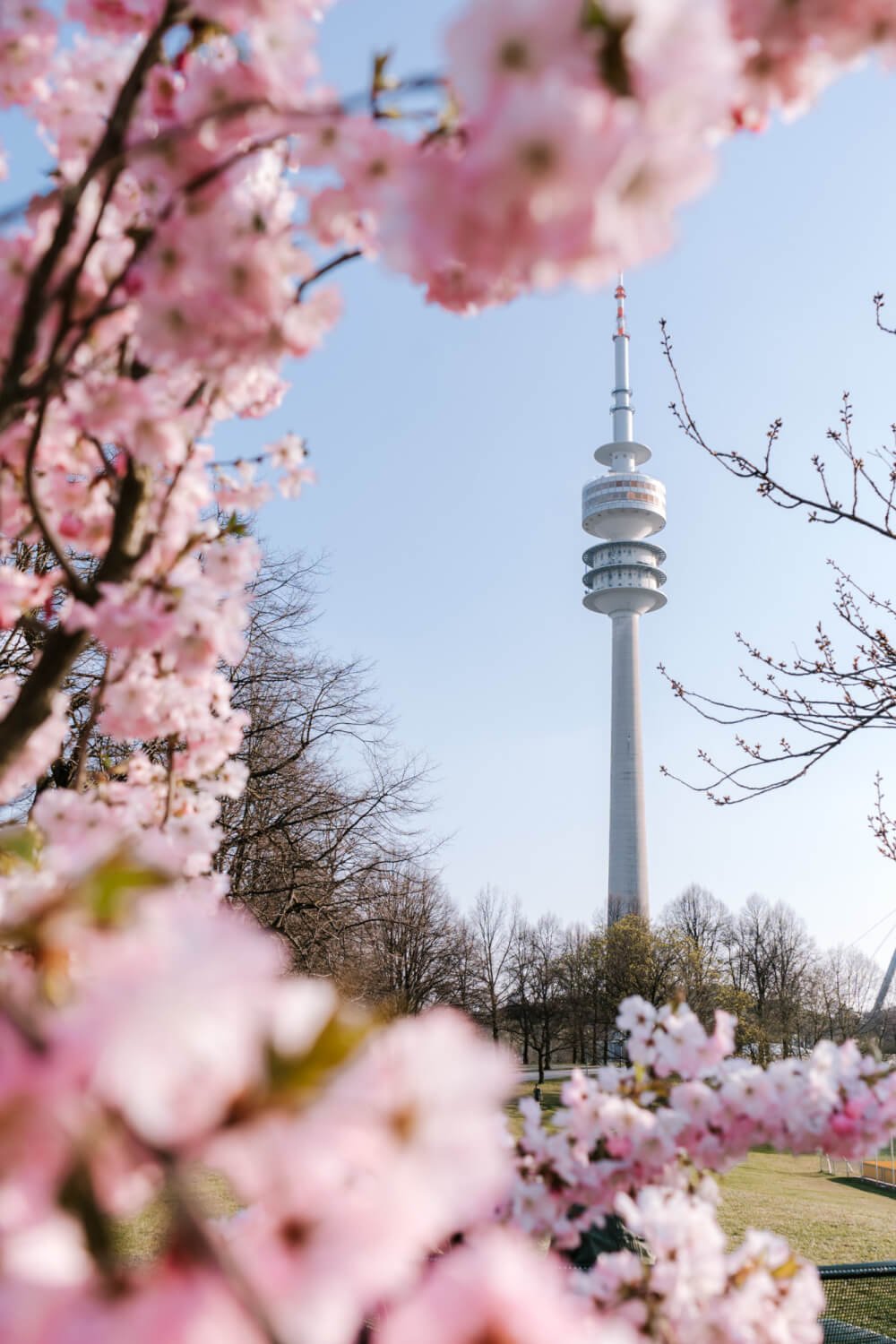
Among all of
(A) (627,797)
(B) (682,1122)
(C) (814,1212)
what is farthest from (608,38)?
(A) (627,797)

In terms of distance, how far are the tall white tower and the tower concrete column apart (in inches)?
2.1

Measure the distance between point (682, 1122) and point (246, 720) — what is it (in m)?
1.81

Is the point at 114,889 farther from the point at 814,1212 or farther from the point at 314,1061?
the point at 814,1212

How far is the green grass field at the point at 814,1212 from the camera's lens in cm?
1134

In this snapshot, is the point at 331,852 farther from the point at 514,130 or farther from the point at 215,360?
the point at 514,130

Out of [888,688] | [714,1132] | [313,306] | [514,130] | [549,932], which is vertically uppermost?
[549,932]

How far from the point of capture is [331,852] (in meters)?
12.8

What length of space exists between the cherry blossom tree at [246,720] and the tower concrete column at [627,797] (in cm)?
5415

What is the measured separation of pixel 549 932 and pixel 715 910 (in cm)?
→ 973

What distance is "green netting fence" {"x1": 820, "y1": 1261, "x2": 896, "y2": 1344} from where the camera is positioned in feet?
16.7

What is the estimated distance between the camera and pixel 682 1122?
8.36 feet

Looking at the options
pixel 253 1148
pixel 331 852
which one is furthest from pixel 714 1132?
pixel 331 852

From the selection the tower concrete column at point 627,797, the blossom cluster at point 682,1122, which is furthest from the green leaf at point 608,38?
the tower concrete column at point 627,797

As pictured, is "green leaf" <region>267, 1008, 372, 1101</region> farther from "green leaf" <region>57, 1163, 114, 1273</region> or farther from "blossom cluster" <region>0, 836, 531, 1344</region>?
"green leaf" <region>57, 1163, 114, 1273</region>
